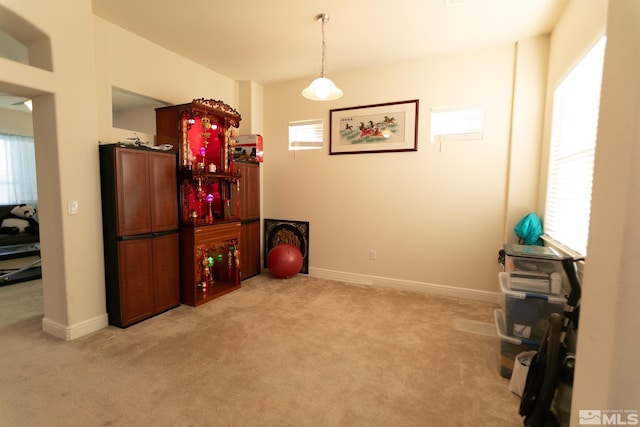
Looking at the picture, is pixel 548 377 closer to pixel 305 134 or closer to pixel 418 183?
pixel 418 183

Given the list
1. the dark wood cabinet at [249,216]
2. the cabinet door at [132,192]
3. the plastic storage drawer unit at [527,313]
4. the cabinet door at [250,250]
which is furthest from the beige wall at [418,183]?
the cabinet door at [132,192]

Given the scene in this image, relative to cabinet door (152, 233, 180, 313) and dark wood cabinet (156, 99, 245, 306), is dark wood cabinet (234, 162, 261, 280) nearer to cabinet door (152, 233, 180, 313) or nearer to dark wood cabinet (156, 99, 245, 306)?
dark wood cabinet (156, 99, 245, 306)

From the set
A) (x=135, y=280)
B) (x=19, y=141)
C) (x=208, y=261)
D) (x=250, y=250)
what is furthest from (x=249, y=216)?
(x=19, y=141)

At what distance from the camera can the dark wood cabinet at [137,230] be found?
8.64 feet

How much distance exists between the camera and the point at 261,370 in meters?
2.09

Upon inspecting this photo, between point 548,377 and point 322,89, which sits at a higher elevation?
point 322,89

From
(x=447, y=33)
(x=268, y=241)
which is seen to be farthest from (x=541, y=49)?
(x=268, y=241)

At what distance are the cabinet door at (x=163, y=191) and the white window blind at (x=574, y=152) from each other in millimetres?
3463

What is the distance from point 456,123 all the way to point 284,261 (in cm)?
280

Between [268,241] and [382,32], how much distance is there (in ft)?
10.6

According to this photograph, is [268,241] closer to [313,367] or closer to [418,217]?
[418,217]

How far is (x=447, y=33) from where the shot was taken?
2994 millimetres

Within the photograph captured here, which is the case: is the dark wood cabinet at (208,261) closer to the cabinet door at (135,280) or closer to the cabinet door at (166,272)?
the cabinet door at (166,272)

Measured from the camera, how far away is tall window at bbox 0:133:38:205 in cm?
568
